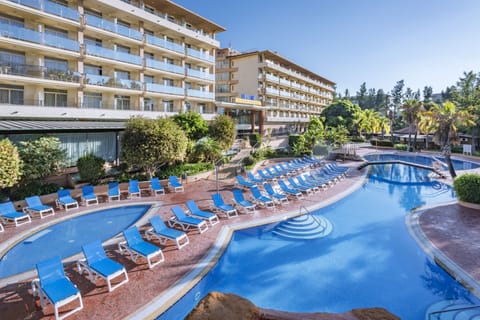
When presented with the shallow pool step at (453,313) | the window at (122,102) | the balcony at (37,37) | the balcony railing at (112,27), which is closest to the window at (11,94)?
the balcony at (37,37)

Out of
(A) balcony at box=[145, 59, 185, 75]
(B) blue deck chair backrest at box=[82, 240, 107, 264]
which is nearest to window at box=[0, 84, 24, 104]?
(A) balcony at box=[145, 59, 185, 75]

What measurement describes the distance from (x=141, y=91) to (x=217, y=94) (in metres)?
23.2

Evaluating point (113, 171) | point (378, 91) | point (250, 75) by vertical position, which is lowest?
point (113, 171)

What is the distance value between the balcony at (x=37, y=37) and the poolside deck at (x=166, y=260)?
14.6 meters

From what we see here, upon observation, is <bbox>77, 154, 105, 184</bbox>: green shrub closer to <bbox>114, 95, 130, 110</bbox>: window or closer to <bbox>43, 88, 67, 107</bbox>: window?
<bbox>43, 88, 67, 107</bbox>: window

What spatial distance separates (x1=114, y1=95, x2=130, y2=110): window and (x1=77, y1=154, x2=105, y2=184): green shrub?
35.4 ft

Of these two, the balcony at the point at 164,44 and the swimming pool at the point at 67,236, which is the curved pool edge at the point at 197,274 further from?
the balcony at the point at 164,44

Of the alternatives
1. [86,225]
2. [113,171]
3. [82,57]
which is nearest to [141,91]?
[82,57]

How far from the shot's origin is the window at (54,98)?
2212 cm

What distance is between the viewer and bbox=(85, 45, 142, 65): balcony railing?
23506mm

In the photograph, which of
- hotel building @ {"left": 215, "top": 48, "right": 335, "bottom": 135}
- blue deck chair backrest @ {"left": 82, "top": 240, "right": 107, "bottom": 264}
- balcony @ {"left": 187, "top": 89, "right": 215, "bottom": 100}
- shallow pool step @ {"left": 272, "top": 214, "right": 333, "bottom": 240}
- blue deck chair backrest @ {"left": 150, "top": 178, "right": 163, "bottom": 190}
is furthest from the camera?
hotel building @ {"left": 215, "top": 48, "right": 335, "bottom": 135}

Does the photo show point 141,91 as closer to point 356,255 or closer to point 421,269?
point 356,255

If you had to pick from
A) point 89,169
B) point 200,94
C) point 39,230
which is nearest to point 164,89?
point 200,94

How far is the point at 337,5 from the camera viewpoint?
52.3 ft
